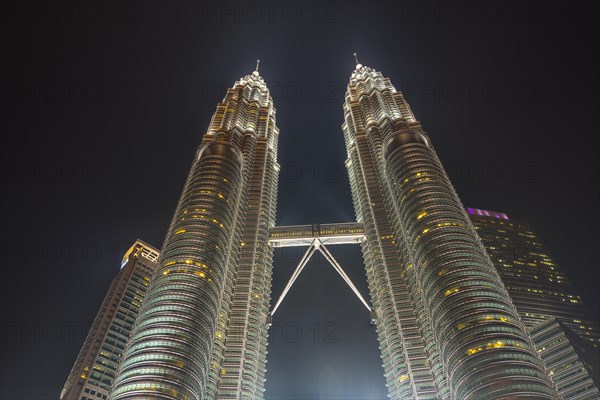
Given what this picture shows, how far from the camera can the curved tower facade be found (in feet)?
283

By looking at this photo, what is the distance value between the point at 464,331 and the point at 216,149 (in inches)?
3115

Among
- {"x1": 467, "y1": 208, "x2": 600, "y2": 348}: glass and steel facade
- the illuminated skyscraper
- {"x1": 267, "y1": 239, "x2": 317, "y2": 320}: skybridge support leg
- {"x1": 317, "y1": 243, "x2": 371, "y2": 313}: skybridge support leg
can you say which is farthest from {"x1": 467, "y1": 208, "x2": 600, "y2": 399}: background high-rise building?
the illuminated skyscraper

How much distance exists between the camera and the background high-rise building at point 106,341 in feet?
515

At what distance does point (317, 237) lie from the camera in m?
147

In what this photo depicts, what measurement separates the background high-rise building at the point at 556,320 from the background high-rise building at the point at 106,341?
118487 millimetres

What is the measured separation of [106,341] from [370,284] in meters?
86.6

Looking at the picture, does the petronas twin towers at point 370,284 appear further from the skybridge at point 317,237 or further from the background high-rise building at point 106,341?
the background high-rise building at point 106,341

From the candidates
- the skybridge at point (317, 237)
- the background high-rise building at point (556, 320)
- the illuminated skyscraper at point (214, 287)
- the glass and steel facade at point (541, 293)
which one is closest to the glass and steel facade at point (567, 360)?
the background high-rise building at point (556, 320)

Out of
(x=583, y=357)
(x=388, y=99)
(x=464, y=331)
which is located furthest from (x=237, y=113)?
(x=583, y=357)

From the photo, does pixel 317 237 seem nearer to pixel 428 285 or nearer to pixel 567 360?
pixel 428 285

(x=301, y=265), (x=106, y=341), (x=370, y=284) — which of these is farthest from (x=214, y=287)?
(x=106, y=341)

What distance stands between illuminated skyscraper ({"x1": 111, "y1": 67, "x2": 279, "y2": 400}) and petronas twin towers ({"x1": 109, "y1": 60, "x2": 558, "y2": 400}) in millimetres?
275

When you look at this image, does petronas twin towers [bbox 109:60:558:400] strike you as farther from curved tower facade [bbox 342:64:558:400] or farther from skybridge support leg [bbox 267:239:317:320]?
skybridge support leg [bbox 267:239:317:320]

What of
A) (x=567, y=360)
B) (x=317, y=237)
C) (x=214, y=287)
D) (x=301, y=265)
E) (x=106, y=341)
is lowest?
(x=214, y=287)
